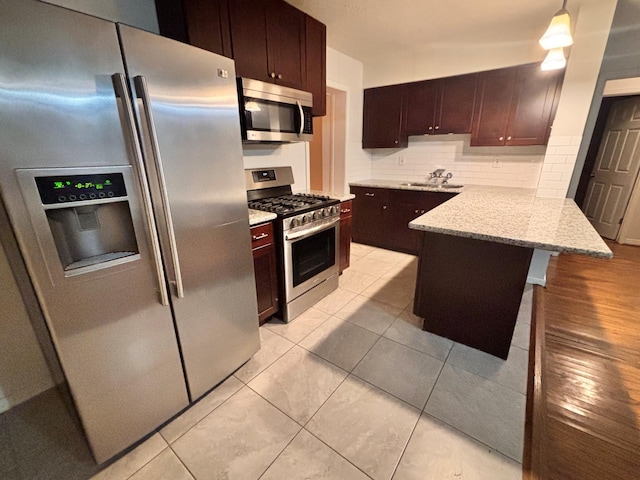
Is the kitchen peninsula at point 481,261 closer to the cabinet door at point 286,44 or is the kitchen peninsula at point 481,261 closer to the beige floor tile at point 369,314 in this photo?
the beige floor tile at point 369,314

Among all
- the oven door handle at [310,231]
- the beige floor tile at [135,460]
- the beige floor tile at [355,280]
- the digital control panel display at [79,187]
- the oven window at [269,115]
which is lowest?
the beige floor tile at [135,460]

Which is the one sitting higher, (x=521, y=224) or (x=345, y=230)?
(x=521, y=224)

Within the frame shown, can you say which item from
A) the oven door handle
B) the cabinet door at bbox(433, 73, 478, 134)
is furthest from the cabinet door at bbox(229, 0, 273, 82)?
the cabinet door at bbox(433, 73, 478, 134)

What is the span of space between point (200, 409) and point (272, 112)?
202cm

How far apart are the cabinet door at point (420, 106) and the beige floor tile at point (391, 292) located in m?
2.02

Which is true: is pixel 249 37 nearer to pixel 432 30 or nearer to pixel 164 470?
pixel 432 30

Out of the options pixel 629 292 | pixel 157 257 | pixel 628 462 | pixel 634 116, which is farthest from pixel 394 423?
pixel 634 116

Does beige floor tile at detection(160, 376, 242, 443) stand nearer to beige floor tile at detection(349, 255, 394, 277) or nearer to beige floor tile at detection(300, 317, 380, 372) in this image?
beige floor tile at detection(300, 317, 380, 372)

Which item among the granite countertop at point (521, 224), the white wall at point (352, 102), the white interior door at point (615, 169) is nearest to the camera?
the granite countertop at point (521, 224)

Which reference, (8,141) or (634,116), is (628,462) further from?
(634,116)

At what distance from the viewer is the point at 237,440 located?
1354 millimetres

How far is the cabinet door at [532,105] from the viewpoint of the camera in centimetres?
275

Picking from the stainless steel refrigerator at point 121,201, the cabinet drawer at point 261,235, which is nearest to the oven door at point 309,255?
the cabinet drawer at point 261,235

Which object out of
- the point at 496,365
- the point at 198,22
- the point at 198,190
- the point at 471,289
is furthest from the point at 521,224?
the point at 198,22
